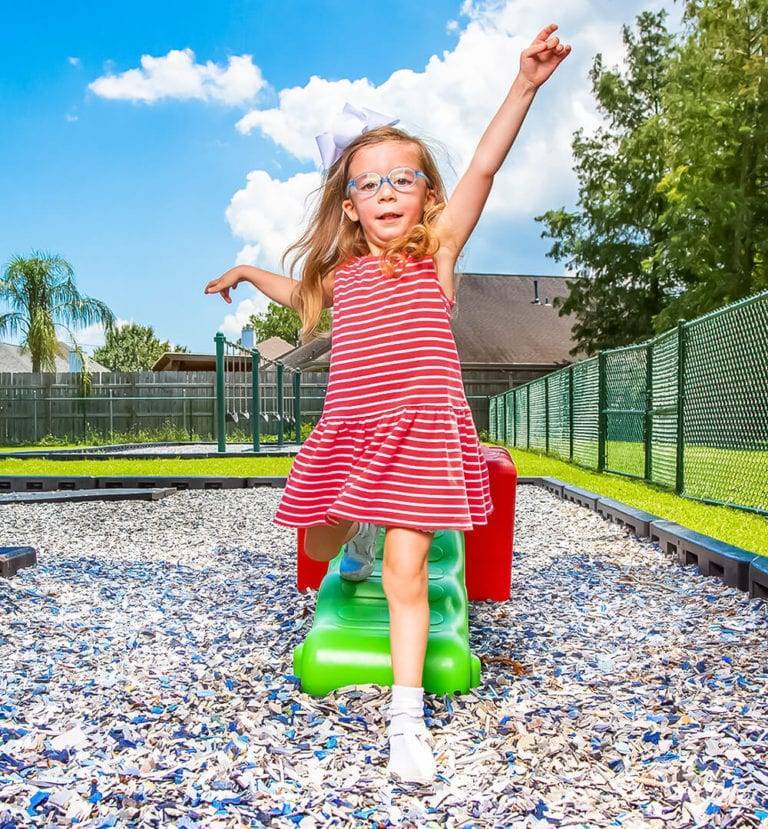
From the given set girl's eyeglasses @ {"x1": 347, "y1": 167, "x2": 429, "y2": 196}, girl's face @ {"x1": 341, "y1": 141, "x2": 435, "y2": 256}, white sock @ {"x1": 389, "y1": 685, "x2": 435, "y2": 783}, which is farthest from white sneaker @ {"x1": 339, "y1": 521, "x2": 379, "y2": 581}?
girl's eyeglasses @ {"x1": 347, "y1": 167, "x2": 429, "y2": 196}

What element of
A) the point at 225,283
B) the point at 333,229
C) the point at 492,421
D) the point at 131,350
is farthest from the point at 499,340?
the point at 131,350

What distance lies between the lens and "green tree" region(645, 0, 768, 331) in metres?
18.4

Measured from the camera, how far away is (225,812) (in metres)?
1.47

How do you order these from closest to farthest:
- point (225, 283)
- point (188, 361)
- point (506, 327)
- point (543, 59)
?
1. point (543, 59)
2. point (225, 283)
3. point (506, 327)
4. point (188, 361)

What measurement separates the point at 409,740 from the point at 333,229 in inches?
54.1

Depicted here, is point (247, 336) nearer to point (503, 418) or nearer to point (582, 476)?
point (503, 418)

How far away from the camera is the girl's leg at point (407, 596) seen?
5.90ft

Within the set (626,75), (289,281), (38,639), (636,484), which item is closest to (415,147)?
(289,281)

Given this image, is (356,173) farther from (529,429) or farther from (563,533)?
(529,429)

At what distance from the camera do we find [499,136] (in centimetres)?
206

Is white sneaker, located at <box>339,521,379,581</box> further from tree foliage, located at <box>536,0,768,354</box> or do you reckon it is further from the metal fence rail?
tree foliage, located at <box>536,0,768,354</box>

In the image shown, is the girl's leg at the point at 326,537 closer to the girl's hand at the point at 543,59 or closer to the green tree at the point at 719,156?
the girl's hand at the point at 543,59

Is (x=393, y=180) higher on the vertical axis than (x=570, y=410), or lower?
higher

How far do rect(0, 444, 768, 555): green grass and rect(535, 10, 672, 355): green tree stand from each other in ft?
44.3
